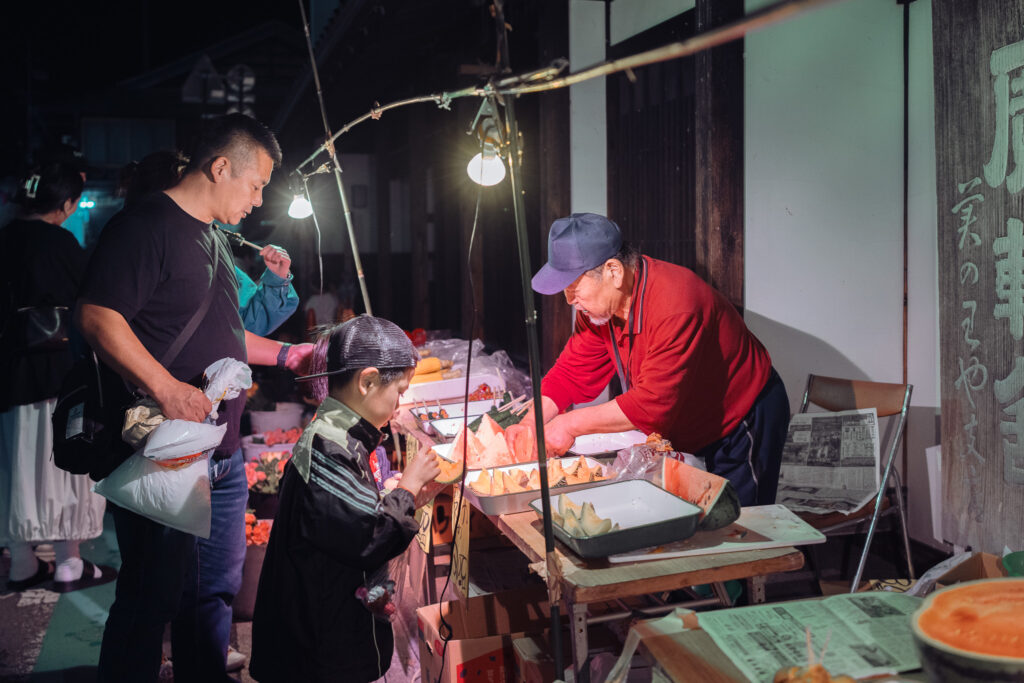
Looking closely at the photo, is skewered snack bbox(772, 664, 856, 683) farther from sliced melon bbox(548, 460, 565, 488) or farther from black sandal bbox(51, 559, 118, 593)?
black sandal bbox(51, 559, 118, 593)

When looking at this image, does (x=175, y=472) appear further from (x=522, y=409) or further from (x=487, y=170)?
(x=487, y=170)

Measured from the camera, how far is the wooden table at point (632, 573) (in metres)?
2.28

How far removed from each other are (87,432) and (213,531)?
2.37 feet

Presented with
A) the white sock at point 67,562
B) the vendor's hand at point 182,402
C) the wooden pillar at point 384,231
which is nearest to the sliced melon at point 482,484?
the vendor's hand at point 182,402

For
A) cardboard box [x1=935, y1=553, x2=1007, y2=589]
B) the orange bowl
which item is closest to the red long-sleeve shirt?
cardboard box [x1=935, y1=553, x2=1007, y2=589]

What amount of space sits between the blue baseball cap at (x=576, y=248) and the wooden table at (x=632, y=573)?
145 centimetres

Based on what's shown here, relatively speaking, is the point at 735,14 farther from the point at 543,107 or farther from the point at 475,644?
the point at 475,644

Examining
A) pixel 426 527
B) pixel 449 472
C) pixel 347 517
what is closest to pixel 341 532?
pixel 347 517

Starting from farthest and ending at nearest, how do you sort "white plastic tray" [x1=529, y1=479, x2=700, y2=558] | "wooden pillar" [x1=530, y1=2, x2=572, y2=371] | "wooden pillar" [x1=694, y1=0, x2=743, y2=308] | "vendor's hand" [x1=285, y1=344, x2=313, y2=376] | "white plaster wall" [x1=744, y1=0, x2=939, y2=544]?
"wooden pillar" [x1=530, y1=2, x2=572, y2=371] → "white plaster wall" [x1=744, y1=0, x2=939, y2=544] → "wooden pillar" [x1=694, y1=0, x2=743, y2=308] → "vendor's hand" [x1=285, y1=344, x2=313, y2=376] → "white plastic tray" [x1=529, y1=479, x2=700, y2=558]

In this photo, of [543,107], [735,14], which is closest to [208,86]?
[543,107]

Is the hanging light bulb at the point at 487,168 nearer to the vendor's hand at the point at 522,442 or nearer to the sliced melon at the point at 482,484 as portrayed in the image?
the vendor's hand at the point at 522,442

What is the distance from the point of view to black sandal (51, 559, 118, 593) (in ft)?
18.7

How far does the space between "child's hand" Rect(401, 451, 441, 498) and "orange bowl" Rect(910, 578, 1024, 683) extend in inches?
69.8

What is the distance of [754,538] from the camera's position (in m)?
2.56
